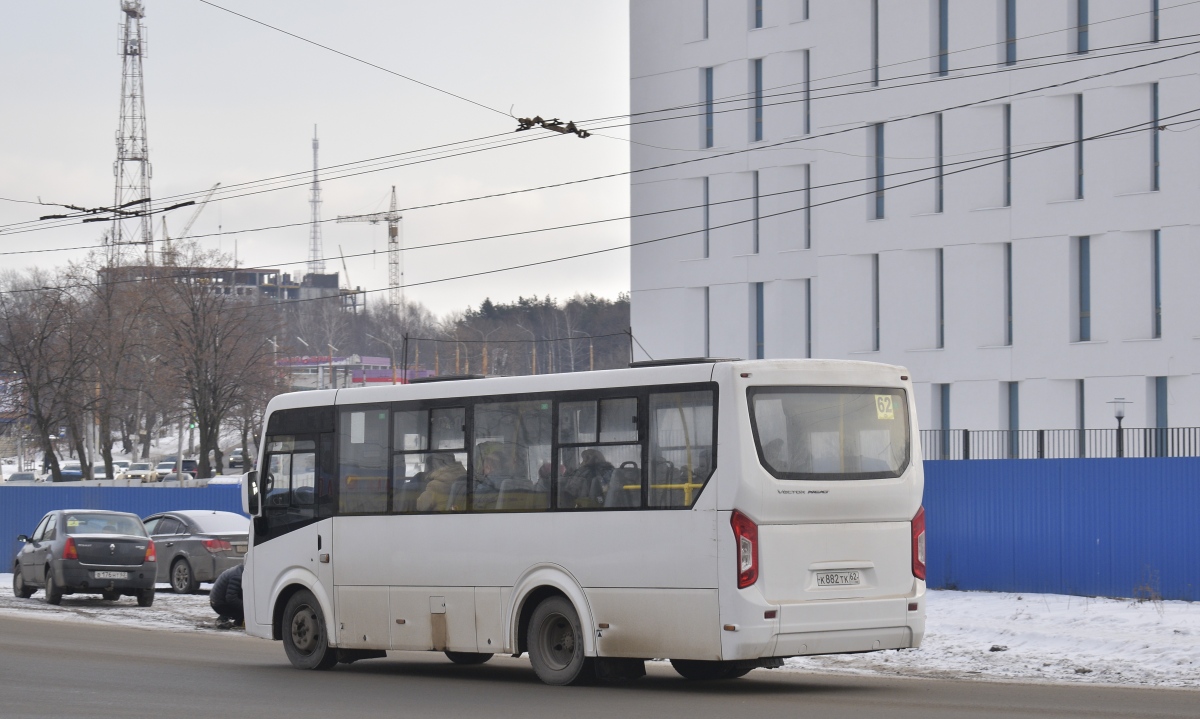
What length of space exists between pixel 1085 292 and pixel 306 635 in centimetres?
3767

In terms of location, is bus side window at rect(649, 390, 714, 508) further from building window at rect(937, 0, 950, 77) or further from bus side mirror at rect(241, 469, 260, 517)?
building window at rect(937, 0, 950, 77)

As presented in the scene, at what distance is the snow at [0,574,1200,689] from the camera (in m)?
14.8

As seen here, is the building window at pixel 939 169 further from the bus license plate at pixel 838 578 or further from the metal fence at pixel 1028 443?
the bus license plate at pixel 838 578

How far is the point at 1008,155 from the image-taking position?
161ft

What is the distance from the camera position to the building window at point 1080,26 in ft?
156

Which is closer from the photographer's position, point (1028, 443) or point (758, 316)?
point (1028, 443)

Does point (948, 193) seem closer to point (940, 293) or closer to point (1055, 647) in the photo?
point (940, 293)

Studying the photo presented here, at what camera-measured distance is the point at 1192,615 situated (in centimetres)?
1830

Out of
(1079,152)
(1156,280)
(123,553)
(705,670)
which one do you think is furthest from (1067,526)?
(1079,152)

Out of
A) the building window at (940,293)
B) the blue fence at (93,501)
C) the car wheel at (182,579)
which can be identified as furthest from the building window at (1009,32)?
the car wheel at (182,579)

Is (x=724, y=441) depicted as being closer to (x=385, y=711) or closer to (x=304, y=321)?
(x=385, y=711)

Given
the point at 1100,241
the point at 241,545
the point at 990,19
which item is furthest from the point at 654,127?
the point at 241,545

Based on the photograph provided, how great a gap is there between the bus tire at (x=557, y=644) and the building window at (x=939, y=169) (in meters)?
40.0

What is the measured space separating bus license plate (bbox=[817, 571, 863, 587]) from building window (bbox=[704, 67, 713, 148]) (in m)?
48.4
